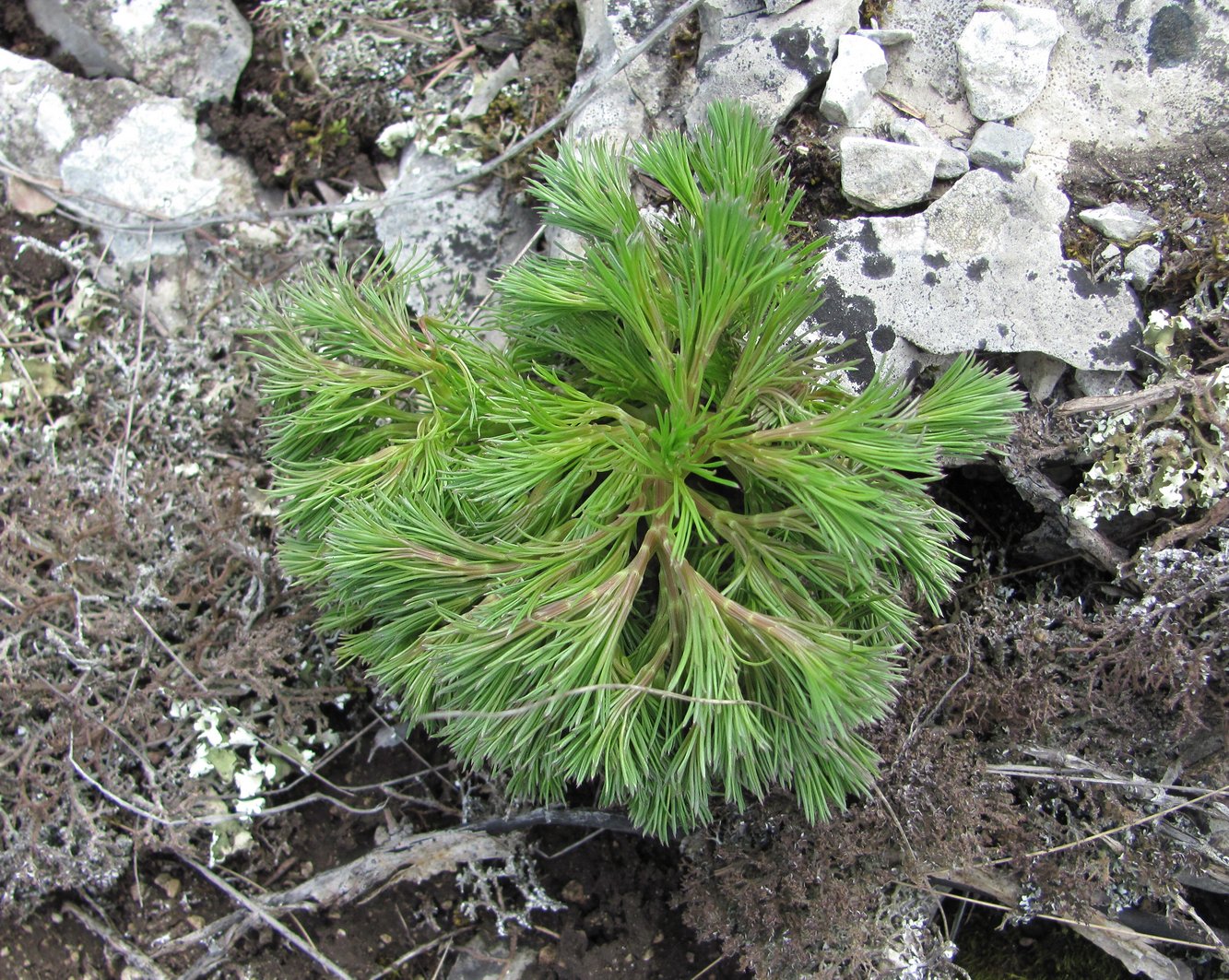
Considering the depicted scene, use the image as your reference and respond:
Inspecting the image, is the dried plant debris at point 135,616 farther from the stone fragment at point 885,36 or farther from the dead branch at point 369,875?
the stone fragment at point 885,36

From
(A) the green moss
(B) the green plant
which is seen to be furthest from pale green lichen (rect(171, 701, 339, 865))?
(A) the green moss

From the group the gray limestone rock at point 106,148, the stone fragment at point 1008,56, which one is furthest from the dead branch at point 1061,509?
the gray limestone rock at point 106,148

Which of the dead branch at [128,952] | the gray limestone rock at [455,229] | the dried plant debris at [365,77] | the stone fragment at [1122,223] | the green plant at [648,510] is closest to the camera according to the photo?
the green plant at [648,510]

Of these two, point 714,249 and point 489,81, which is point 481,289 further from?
point 714,249

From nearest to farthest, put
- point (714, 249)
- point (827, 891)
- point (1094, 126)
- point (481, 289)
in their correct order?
point (714, 249), point (827, 891), point (1094, 126), point (481, 289)

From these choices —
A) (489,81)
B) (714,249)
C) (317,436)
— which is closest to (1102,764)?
(714,249)

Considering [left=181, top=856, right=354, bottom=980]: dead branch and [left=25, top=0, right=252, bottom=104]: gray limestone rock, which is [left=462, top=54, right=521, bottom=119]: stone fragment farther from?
[left=181, top=856, right=354, bottom=980]: dead branch
